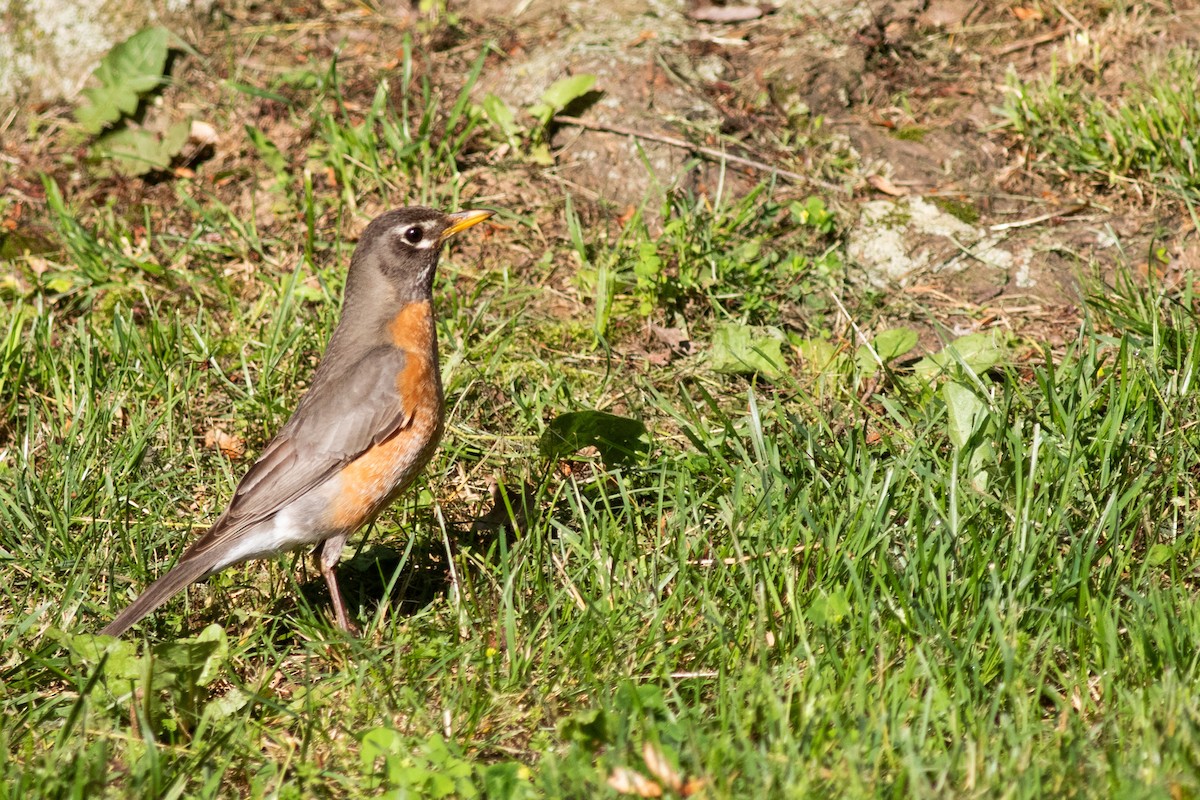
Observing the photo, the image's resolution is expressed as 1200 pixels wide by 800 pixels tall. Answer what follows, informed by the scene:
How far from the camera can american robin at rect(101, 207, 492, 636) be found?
15.1 ft

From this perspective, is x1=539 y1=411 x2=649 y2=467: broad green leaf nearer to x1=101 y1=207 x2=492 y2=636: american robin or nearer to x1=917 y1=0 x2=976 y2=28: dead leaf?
x1=101 y1=207 x2=492 y2=636: american robin

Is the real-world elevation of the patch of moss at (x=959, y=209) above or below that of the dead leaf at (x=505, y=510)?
below

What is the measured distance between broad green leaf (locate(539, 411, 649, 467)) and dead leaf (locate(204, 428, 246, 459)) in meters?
1.49

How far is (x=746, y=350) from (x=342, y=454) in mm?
2037

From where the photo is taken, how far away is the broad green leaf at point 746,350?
18.8 feet

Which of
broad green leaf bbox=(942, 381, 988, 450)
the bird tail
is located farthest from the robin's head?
broad green leaf bbox=(942, 381, 988, 450)

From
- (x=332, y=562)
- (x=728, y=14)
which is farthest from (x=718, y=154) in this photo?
(x=332, y=562)

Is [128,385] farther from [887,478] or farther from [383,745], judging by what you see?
[887,478]

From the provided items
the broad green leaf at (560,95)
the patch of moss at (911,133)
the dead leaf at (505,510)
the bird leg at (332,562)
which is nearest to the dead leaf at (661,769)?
the bird leg at (332,562)

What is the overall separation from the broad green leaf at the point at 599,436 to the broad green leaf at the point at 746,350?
2.86 feet

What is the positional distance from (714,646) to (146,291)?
3.95 m

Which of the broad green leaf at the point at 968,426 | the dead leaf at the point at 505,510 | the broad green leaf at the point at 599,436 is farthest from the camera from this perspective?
the dead leaf at the point at 505,510

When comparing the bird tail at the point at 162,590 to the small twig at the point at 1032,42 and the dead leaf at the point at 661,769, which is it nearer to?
the dead leaf at the point at 661,769

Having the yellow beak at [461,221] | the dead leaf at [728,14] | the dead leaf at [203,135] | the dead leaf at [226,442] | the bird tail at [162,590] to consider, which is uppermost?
the yellow beak at [461,221]
